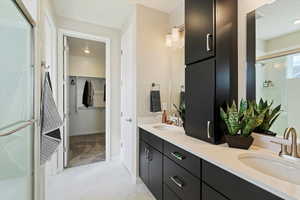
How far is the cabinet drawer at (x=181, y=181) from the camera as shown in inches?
42.7

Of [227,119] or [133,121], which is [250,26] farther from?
[133,121]

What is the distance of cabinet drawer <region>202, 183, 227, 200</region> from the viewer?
890 millimetres

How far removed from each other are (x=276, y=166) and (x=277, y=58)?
84 cm

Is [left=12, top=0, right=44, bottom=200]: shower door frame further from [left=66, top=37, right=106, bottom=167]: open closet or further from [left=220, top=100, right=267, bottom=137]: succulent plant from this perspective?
[left=66, top=37, right=106, bottom=167]: open closet

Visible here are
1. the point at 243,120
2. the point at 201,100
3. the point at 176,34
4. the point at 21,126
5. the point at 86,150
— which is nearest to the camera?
the point at 21,126

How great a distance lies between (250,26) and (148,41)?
129 centimetres

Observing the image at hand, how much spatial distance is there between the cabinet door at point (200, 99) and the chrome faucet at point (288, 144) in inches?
17.8

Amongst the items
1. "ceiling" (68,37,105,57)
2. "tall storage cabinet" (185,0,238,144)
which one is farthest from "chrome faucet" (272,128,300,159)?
"ceiling" (68,37,105,57)

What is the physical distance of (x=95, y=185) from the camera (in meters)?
2.06

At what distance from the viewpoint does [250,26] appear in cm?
137

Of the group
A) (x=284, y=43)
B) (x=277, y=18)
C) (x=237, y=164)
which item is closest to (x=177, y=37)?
(x=277, y=18)

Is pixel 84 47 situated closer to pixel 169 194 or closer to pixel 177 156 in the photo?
pixel 177 156

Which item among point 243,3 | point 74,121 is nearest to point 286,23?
point 243,3

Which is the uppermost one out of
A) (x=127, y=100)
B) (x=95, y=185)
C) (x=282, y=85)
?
(x=282, y=85)
